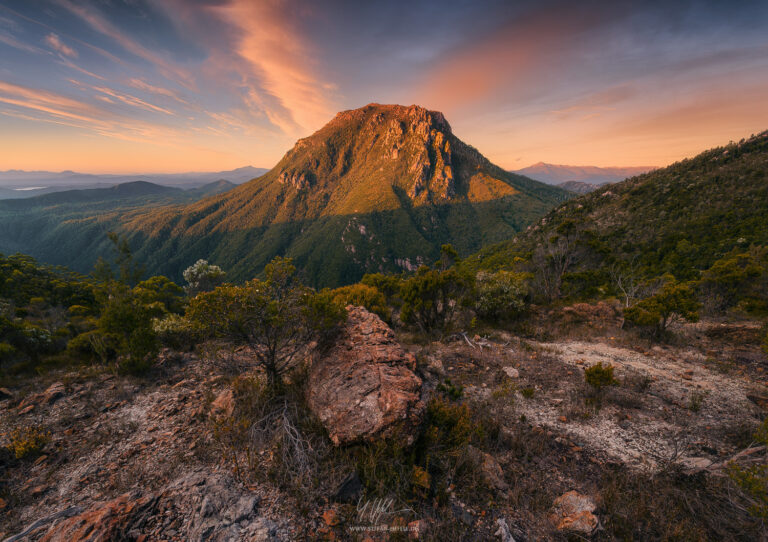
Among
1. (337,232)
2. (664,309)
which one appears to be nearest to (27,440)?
(664,309)

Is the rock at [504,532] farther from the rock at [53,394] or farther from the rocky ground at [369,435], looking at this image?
the rock at [53,394]

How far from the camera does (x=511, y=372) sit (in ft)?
33.6

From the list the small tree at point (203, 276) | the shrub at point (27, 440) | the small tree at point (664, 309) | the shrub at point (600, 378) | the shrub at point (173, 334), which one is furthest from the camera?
the small tree at point (203, 276)

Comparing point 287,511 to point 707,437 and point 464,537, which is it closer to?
point 464,537

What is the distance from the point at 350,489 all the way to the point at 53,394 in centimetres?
1008

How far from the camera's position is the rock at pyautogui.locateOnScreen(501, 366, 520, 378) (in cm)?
1005

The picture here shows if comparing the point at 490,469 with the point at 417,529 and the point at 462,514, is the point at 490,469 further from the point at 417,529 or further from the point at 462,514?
the point at 417,529

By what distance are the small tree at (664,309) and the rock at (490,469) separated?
13.0m

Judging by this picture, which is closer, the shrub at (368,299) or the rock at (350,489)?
the rock at (350,489)

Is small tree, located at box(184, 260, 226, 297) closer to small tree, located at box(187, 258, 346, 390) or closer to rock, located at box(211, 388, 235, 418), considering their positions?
rock, located at box(211, 388, 235, 418)

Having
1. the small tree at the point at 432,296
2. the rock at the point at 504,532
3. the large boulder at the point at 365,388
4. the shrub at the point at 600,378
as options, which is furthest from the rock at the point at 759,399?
the small tree at the point at 432,296

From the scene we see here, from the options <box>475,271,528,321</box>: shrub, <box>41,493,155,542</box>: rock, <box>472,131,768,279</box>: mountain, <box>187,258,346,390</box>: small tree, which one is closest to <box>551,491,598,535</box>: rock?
<box>187,258,346,390</box>: small tree

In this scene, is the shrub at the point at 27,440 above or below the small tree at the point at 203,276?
above

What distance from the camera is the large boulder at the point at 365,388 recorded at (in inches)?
209
